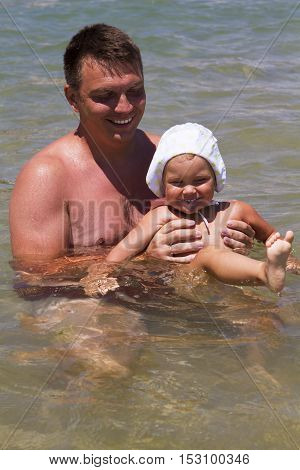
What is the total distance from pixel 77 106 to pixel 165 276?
3.59 feet

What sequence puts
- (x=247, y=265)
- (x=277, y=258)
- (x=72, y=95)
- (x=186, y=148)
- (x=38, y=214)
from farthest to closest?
1. (x=72, y=95)
2. (x=38, y=214)
3. (x=186, y=148)
4. (x=247, y=265)
5. (x=277, y=258)

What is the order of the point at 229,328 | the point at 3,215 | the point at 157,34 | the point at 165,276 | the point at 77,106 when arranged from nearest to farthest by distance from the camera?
the point at 229,328 → the point at 165,276 → the point at 77,106 → the point at 3,215 → the point at 157,34

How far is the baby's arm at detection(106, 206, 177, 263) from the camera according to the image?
14.0ft

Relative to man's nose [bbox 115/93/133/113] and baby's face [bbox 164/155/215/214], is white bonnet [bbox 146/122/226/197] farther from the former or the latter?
man's nose [bbox 115/93/133/113]

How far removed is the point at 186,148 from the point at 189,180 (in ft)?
0.55

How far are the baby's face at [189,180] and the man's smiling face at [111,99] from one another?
39 cm

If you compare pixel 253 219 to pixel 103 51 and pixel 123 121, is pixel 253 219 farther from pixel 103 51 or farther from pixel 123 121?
pixel 103 51

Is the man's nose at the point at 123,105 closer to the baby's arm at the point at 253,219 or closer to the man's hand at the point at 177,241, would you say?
the man's hand at the point at 177,241

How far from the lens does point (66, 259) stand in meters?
4.39

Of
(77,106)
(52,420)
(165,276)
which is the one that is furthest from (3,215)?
(52,420)

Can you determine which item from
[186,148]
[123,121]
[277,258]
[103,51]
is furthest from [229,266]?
[103,51]

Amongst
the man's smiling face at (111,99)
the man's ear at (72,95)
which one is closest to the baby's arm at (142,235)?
the man's smiling face at (111,99)

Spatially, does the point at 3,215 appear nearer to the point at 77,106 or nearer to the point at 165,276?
the point at 77,106

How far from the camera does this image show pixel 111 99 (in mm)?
4414
